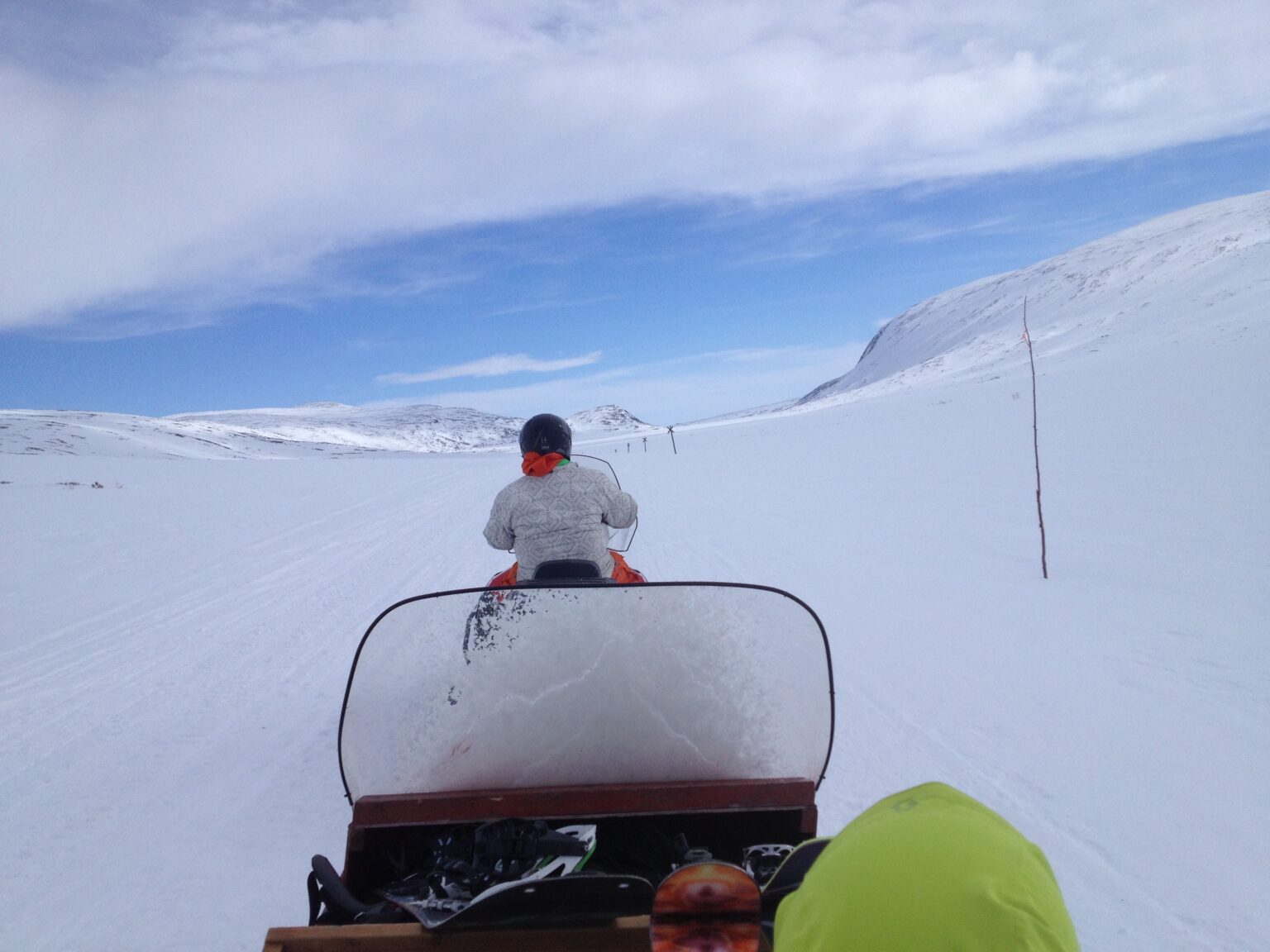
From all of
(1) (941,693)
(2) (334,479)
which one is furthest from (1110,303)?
(1) (941,693)

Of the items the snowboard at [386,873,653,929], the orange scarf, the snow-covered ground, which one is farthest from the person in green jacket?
the orange scarf

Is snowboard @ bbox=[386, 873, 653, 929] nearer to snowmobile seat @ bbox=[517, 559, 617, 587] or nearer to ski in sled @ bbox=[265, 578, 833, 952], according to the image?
ski in sled @ bbox=[265, 578, 833, 952]

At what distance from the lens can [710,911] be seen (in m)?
1.61

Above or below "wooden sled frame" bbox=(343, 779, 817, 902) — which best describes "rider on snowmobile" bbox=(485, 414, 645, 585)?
above

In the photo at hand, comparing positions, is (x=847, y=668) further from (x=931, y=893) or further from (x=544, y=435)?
(x=931, y=893)

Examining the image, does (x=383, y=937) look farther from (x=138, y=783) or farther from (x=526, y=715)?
(x=138, y=783)

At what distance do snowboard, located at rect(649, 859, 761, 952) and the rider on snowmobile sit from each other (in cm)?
260

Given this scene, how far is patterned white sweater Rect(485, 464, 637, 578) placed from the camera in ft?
14.0

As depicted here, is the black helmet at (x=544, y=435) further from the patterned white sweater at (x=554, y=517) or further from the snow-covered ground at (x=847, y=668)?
the snow-covered ground at (x=847, y=668)

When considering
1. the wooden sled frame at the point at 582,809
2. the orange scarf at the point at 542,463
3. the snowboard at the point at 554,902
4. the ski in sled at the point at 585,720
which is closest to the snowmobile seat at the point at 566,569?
the orange scarf at the point at 542,463

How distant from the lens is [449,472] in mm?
32844

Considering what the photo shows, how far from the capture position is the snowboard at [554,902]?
179cm

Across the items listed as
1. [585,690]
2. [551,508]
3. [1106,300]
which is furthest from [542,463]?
[1106,300]

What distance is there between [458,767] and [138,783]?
2862 millimetres
